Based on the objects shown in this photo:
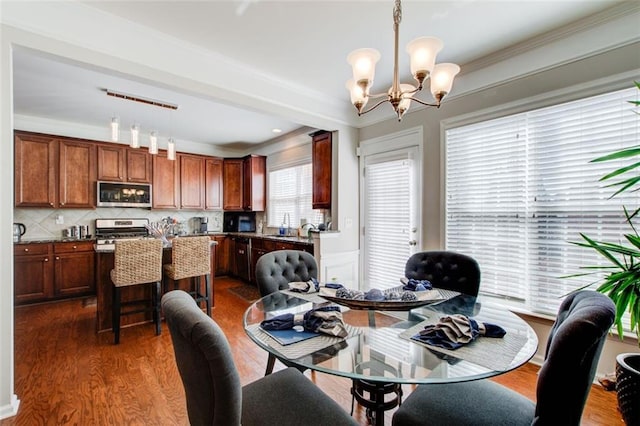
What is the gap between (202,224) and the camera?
5.93 metres

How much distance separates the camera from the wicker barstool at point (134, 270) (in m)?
2.90

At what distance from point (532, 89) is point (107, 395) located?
4122 mm

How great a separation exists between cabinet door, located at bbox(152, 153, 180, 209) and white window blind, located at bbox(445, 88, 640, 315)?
4.79 meters

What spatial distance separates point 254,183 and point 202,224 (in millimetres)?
1364

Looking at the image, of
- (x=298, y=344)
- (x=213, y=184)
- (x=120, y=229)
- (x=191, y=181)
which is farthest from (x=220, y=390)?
(x=213, y=184)

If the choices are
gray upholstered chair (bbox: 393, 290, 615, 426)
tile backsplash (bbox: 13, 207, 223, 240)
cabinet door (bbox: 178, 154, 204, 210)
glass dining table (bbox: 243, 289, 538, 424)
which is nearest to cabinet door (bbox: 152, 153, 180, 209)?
cabinet door (bbox: 178, 154, 204, 210)

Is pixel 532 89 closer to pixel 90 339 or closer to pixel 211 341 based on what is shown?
pixel 211 341

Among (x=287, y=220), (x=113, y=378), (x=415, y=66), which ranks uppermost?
(x=415, y=66)

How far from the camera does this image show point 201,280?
3.89 metres

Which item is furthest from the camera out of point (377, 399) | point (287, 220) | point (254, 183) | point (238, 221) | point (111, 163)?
point (238, 221)

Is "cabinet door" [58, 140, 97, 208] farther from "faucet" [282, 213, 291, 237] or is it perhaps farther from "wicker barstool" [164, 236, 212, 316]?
"faucet" [282, 213, 291, 237]

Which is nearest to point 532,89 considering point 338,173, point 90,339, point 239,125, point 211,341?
point 338,173

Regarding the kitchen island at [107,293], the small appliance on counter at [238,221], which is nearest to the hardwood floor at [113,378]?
the kitchen island at [107,293]

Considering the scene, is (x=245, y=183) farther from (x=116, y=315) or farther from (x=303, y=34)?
(x=303, y=34)
